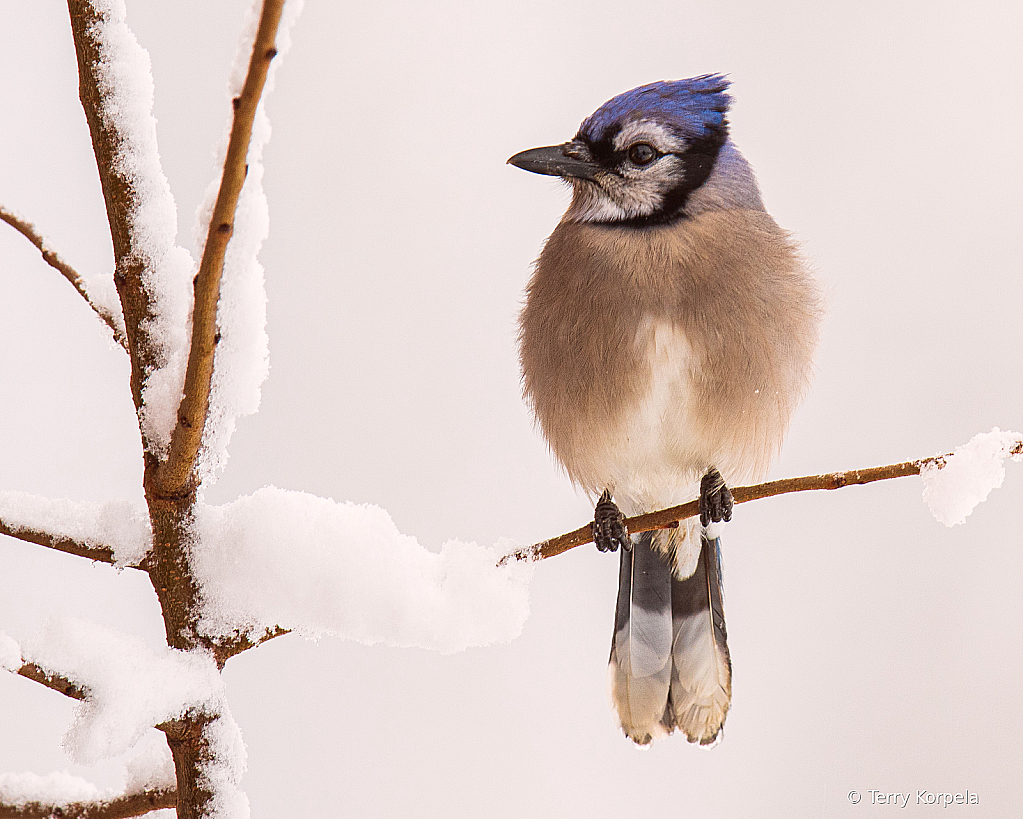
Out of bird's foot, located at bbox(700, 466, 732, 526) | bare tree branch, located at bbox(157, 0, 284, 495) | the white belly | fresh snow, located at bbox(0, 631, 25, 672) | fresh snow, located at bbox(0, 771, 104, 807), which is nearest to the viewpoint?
bare tree branch, located at bbox(157, 0, 284, 495)

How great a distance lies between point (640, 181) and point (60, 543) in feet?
3.49

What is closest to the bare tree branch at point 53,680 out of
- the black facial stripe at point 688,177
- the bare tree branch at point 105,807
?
the bare tree branch at point 105,807

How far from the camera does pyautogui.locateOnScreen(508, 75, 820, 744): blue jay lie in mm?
1357

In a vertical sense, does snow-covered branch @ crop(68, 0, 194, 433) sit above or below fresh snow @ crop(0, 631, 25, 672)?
above

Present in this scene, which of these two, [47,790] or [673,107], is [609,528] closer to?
[673,107]

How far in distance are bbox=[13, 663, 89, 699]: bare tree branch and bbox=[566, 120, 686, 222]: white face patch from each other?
1.07m

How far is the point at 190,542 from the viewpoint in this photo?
718 millimetres

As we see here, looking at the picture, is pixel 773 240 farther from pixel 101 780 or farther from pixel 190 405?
pixel 101 780

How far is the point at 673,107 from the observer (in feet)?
4.79

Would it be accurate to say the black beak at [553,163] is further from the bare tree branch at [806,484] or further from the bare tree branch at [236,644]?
the bare tree branch at [236,644]

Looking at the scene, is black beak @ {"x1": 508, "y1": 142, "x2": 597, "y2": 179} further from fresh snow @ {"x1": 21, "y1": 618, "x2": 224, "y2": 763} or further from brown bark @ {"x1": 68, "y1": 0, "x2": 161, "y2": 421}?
fresh snow @ {"x1": 21, "y1": 618, "x2": 224, "y2": 763}

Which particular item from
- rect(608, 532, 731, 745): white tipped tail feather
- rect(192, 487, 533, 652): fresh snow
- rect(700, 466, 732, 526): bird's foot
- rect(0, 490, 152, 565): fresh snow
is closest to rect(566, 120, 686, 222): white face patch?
rect(700, 466, 732, 526): bird's foot

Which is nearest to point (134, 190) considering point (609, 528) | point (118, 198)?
point (118, 198)

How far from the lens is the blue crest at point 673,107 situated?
56.5 inches
